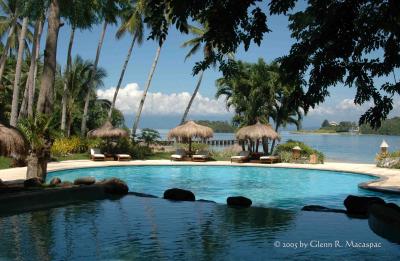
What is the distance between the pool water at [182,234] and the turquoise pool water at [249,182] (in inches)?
140

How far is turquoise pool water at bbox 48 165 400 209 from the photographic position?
587 inches

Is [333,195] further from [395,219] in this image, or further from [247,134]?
[247,134]

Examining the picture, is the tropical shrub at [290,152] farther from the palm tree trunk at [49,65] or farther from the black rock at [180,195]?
the palm tree trunk at [49,65]

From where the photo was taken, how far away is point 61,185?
13180 mm

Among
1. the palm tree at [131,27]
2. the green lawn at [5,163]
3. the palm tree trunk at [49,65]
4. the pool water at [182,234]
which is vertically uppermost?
the palm tree at [131,27]

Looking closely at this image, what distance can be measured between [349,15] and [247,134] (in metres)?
23.3

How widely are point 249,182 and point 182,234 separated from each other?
10705mm

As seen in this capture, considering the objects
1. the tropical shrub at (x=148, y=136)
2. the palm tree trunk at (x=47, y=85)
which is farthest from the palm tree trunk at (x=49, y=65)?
the tropical shrub at (x=148, y=136)

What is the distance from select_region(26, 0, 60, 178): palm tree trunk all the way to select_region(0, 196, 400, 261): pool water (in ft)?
10.7

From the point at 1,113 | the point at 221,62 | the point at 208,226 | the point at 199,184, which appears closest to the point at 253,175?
the point at 199,184

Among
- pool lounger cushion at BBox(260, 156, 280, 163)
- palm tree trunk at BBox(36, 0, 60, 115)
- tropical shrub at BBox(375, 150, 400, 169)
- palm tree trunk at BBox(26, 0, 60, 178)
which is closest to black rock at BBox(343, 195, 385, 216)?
palm tree trunk at BBox(26, 0, 60, 178)

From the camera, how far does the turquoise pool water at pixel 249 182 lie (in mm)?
14922

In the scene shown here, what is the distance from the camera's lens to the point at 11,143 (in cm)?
1232

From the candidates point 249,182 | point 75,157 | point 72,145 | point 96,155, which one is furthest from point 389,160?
point 72,145
